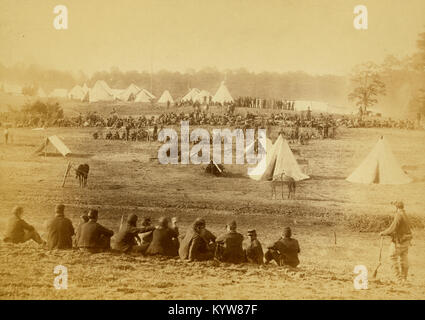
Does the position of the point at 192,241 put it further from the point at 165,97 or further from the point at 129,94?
the point at 129,94

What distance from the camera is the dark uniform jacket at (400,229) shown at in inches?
273

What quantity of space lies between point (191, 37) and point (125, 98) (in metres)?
1.28

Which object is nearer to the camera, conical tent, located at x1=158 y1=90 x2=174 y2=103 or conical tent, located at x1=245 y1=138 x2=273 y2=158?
conical tent, located at x1=245 y1=138 x2=273 y2=158

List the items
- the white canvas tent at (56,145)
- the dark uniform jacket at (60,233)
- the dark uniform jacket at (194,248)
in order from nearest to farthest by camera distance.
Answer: the dark uniform jacket at (194,248) → the dark uniform jacket at (60,233) → the white canvas tent at (56,145)

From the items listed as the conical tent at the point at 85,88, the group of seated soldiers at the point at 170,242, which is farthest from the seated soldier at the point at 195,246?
the conical tent at the point at 85,88

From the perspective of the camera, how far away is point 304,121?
7.51 m

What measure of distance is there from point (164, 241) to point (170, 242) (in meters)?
0.09

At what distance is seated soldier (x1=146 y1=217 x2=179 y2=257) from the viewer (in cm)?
683

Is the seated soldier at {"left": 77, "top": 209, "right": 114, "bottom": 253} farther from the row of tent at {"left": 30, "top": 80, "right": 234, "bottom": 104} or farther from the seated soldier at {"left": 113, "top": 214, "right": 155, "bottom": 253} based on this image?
the row of tent at {"left": 30, "top": 80, "right": 234, "bottom": 104}

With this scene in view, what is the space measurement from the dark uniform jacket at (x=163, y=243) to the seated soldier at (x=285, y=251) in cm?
124

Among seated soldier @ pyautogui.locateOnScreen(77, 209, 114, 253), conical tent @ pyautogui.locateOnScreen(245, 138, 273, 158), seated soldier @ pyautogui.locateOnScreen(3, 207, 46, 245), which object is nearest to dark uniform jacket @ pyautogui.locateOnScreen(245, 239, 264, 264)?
conical tent @ pyautogui.locateOnScreen(245, 138, 273, 158)

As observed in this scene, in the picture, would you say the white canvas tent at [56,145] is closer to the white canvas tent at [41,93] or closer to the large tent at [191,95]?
the white canvas tent at [41,93]

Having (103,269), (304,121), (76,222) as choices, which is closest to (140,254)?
(103,269)
